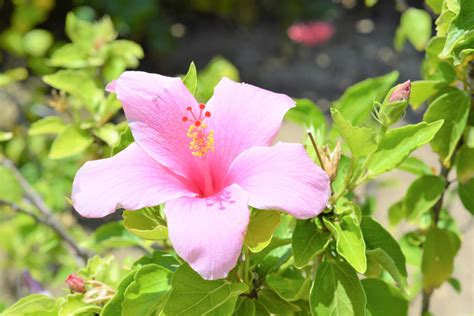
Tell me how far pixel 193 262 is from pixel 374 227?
0.35 meters

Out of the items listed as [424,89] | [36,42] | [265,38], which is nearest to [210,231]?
[424,89]

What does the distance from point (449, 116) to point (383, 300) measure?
0.32 meters

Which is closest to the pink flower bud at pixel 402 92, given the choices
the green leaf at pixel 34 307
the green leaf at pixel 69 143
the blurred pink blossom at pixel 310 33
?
the green leaf at pixel 34 307

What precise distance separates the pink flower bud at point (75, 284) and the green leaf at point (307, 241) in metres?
0.36

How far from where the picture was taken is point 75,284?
1.05 meters

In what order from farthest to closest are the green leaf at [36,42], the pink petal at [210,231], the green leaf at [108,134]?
the green leaf at [36,42]
the green leaf at [108,134]
the pink petal at [210,231]

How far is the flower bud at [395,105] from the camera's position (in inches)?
35.5

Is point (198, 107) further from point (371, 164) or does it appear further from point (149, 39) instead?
point (149, 39)

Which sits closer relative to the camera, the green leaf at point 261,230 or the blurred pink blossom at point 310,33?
the green leaf at point 261,230

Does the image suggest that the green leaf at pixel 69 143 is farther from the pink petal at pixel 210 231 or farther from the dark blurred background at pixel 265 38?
the dark blurred background at pixel 265 38

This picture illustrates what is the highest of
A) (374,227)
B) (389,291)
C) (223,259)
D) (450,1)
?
(450,1)

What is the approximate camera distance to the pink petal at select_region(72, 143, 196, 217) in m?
0.83

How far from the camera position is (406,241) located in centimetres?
145

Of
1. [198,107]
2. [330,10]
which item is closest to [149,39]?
[330,10]
